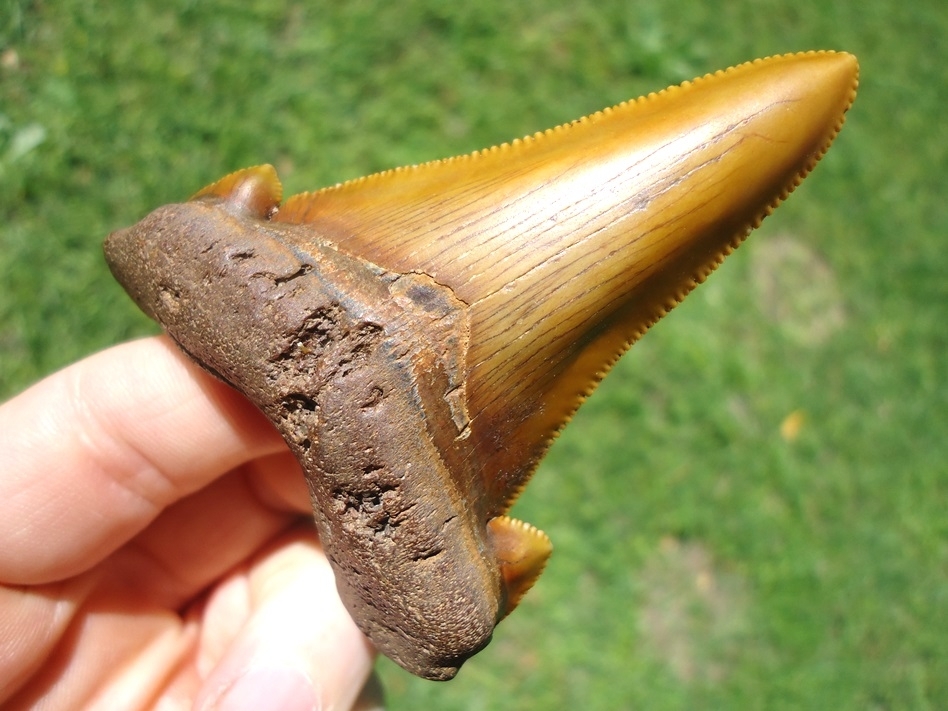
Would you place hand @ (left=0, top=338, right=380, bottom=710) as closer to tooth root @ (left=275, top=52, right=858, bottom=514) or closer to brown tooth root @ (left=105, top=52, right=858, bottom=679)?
brown tooth root @ (left=105, top=52, right=858, bottom=679)

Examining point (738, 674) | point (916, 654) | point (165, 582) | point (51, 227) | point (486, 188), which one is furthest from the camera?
point (916, 654)

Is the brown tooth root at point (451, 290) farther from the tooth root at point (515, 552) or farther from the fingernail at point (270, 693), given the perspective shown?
the fingernail at point (270, 693)

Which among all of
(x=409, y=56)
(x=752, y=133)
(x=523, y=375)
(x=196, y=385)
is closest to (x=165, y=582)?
(x=196, y=385)

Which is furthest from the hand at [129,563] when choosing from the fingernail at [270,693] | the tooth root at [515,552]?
the tooth root at [515,552]

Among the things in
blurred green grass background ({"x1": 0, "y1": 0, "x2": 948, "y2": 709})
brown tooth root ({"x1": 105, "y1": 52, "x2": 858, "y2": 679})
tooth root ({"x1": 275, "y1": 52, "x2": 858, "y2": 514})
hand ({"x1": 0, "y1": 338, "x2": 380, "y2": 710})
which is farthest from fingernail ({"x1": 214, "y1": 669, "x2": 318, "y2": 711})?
blurred green grass background ({"x1": 0, "y1": 0, "x2": 948, "y2": 709})

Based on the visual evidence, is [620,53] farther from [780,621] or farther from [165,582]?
[165,582]

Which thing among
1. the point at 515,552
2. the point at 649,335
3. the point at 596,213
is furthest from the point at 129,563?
the point at 649,335
